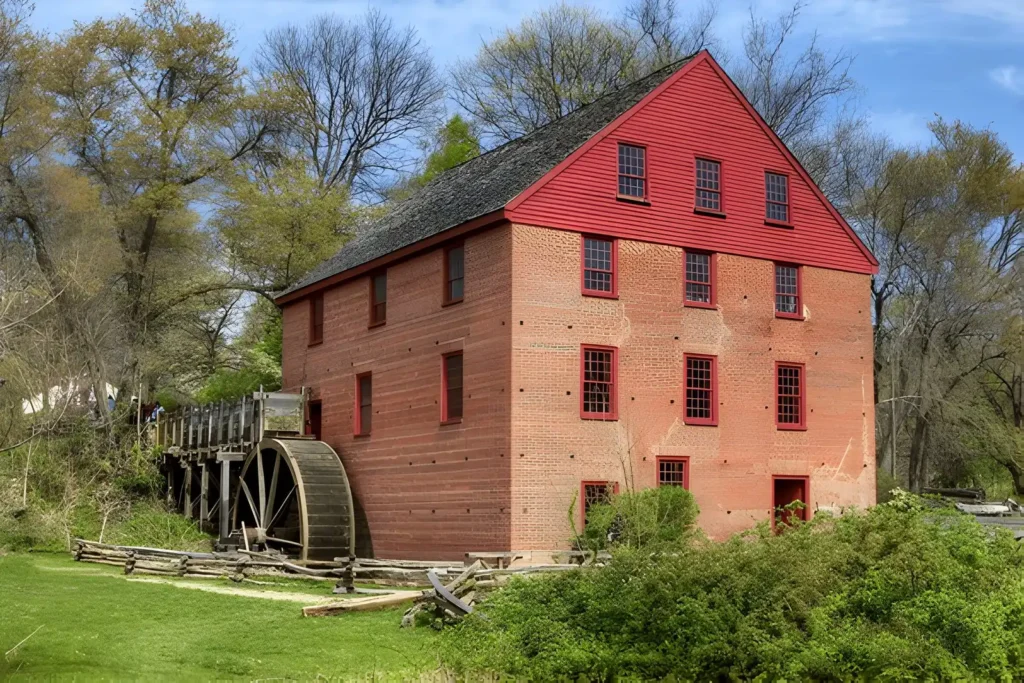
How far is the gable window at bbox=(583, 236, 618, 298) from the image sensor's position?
27438 mm

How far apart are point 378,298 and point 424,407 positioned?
166 inches

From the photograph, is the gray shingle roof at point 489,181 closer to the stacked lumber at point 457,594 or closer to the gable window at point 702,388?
the gable window at point 702,388

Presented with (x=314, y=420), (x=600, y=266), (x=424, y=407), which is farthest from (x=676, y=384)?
(x=314, y=420)

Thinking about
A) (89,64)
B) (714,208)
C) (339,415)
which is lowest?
(339,415)

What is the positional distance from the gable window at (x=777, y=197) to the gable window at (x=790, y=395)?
358 centimetres

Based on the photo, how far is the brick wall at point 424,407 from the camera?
86.7 feet

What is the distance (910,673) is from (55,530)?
27905 mm

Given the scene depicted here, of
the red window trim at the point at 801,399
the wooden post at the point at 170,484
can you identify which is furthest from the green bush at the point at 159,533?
the red window trim at the point at 801,399

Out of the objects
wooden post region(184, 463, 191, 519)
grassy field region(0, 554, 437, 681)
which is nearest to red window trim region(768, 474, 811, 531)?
grassy field region(0, 554, 437, 681)

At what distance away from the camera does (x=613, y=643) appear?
1471cm

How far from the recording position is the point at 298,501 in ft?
103

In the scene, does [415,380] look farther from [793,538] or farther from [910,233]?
[910,233]

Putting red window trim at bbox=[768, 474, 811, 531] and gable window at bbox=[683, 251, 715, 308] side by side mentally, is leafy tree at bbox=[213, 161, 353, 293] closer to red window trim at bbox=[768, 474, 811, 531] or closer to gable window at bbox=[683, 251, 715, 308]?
gable window at bbox=[683, 251, 715, 308]

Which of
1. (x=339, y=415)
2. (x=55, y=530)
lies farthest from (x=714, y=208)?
(x=55, y=530)
